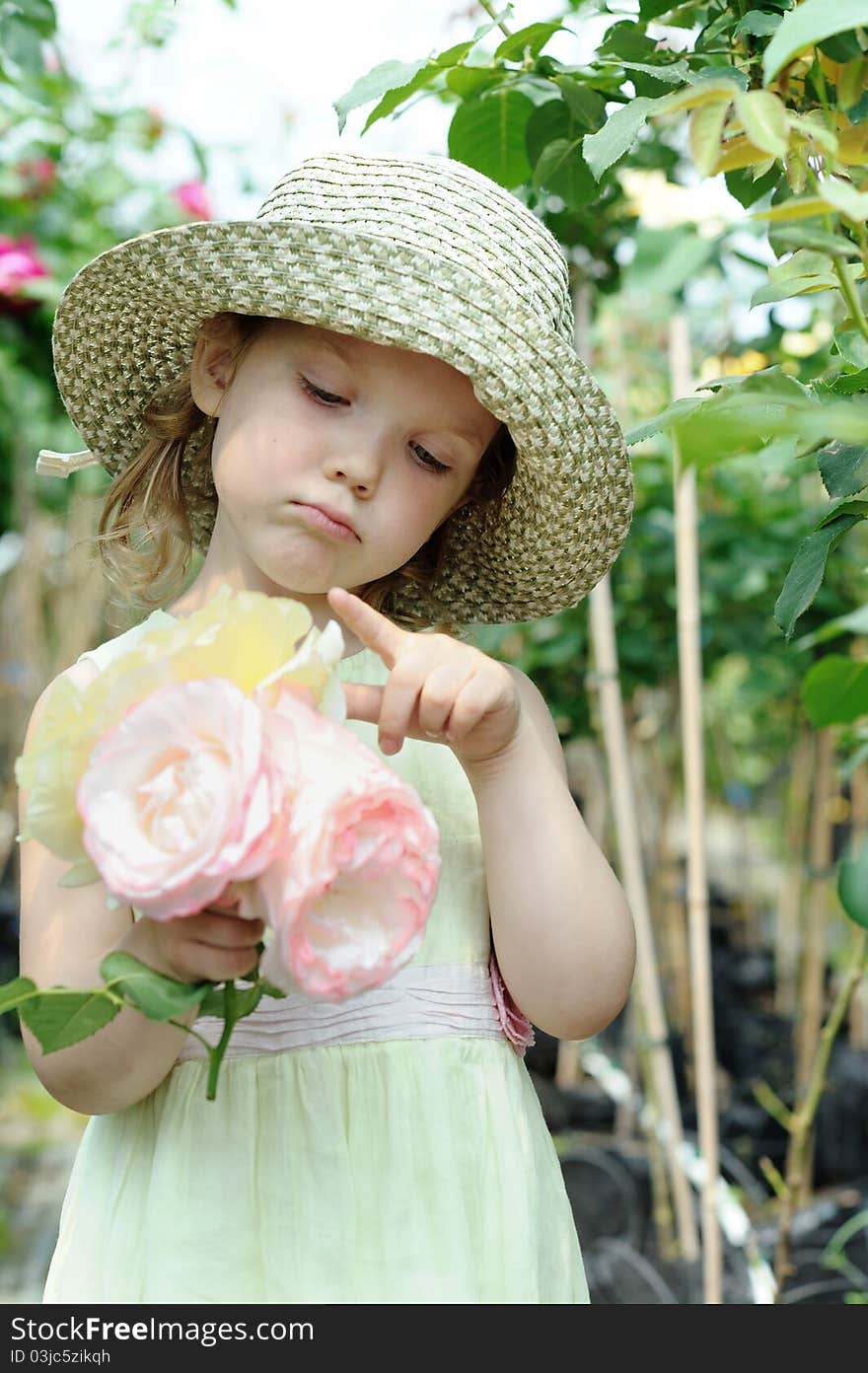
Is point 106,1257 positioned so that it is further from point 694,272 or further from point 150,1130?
point 694,272

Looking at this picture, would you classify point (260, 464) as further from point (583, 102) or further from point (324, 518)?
point (583, 102)

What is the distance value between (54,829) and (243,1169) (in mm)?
389

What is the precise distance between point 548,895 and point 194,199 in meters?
2.77

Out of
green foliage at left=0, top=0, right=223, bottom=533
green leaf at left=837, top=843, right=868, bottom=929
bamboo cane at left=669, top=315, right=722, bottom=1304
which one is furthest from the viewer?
green foliage at left=0, top=0, right=223, bottom=533

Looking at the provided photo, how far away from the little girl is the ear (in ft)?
0.06

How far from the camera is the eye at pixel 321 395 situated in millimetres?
1013

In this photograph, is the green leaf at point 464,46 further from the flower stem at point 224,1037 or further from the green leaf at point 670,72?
the flower stem at point 224,1037

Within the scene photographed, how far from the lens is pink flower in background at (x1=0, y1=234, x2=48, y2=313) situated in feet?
10.5

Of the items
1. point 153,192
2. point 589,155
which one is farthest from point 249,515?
point 153,192

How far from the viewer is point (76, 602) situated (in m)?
4.23


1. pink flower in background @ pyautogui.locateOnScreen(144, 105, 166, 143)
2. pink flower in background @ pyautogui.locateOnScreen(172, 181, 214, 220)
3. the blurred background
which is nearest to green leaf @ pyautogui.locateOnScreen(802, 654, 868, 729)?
the blurred background

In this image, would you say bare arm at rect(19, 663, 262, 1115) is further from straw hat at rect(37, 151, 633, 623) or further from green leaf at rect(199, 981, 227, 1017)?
straw hat at rect(37, 151, 633, 623)

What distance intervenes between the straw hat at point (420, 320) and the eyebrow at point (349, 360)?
0.02m

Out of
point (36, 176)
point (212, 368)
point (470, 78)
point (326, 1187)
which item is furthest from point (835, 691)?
point (36, 176)
